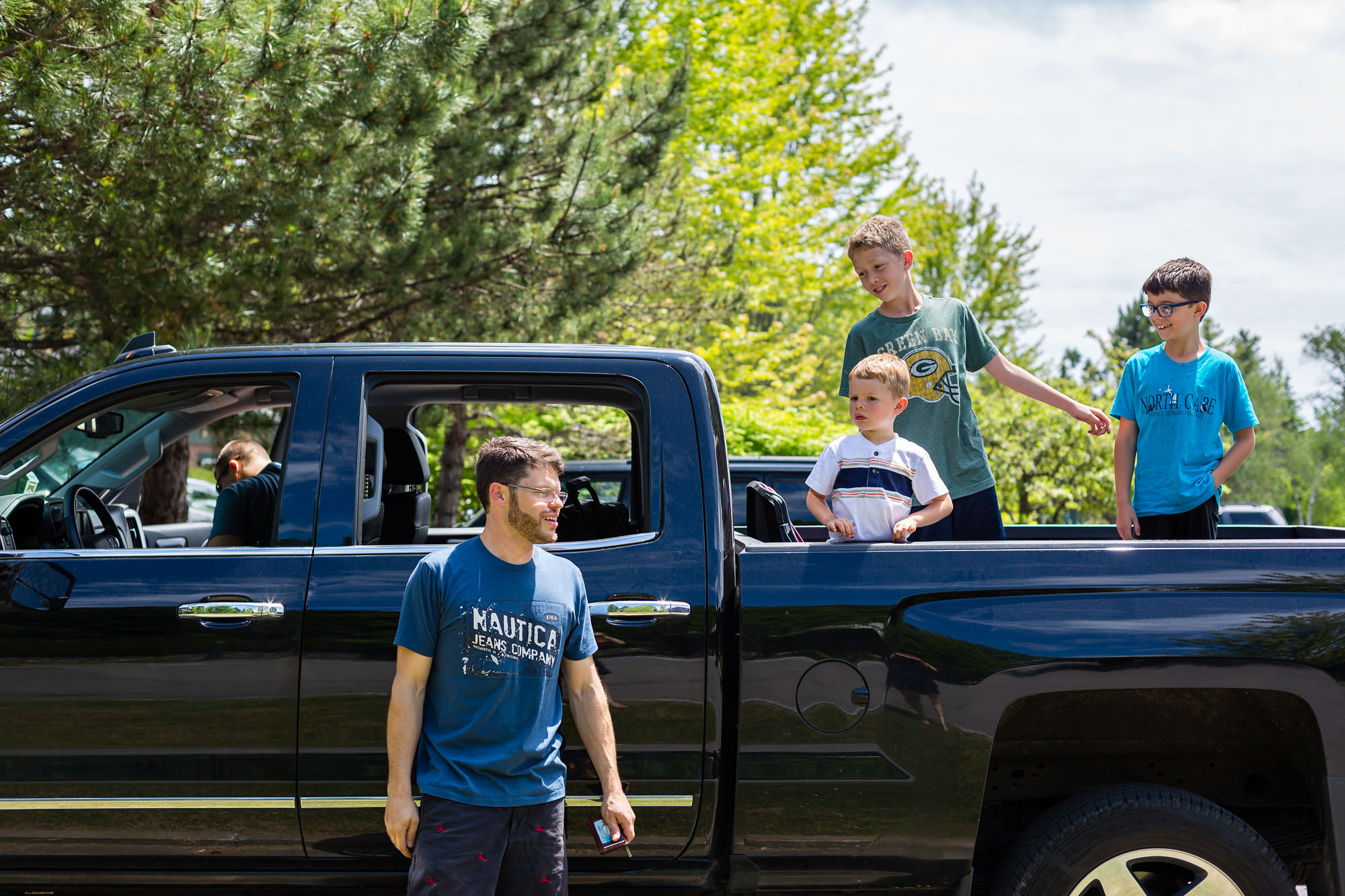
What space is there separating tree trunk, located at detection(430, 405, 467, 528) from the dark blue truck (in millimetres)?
9373

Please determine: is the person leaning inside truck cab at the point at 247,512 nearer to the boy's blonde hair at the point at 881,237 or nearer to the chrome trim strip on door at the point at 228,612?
the chrome trim strip on door at the point at 228,612

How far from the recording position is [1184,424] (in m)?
3.57

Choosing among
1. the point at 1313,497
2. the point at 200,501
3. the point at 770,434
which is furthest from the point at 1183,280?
the point at 1313,497

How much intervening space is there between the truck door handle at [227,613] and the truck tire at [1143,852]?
2111 millimetres

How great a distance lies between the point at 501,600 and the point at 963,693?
121 centimetres

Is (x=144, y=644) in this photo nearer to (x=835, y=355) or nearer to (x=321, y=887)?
(x=321, y=887)

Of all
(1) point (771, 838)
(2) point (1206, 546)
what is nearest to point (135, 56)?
(1) point (771, 838)

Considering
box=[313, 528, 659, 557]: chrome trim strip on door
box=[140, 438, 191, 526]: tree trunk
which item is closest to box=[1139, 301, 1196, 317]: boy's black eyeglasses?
box=[313, 528, 659, 557]: chrome trim strip on door

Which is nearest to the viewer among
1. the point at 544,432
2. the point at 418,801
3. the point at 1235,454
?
the point at 418,801

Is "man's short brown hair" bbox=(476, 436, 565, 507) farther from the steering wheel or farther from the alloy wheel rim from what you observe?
the steering wheel

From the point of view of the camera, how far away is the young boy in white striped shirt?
316 centimetres

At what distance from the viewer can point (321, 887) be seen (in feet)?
8.98

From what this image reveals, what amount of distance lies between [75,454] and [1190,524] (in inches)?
162

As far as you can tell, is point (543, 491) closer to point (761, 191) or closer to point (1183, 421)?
point (1183, 421)
